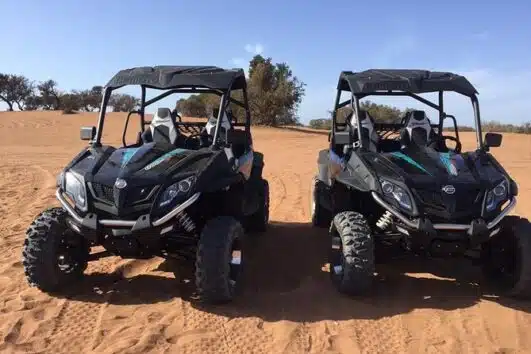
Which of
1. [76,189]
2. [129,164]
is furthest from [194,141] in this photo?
[76,189]

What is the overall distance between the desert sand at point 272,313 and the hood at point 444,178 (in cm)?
84

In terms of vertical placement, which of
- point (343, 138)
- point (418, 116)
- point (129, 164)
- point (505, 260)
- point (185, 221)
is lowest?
point (505, 260)

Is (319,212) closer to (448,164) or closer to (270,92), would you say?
(448,164)

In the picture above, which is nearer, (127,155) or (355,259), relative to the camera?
(355,259)

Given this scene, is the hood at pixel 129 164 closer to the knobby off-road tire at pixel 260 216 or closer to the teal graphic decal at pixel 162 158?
the teal graphic decal at pixel 162 158

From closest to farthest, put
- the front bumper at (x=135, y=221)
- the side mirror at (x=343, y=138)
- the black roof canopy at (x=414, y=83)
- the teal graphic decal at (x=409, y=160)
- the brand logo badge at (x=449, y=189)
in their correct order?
the front bumper at (x=135, y=221) → the brand logo badge at (x=449, y=189) → the teal graphic decal at (x=409, y=160) → the side mirror at (x=343, y=138) → the black roof canopy at (x=414, y=83)

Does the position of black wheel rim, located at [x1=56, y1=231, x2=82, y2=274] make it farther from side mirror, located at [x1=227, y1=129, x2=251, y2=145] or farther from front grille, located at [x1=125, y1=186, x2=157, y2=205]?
side mirror, located at [x1=227, y1=129, x2=251, y2=145]

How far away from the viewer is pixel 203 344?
3850mm

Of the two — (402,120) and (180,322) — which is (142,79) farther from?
(402,120)

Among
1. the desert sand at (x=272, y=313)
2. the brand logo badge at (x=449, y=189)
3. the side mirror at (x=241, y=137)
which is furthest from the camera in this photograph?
the side mirror at (x=241, y=137)

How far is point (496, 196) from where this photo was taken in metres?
4.73

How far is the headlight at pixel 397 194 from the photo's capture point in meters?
4.60

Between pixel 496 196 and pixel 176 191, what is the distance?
2728 millimetres

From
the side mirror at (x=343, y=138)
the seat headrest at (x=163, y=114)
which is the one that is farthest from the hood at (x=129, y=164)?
the side mirror at (x=343, y=138)
